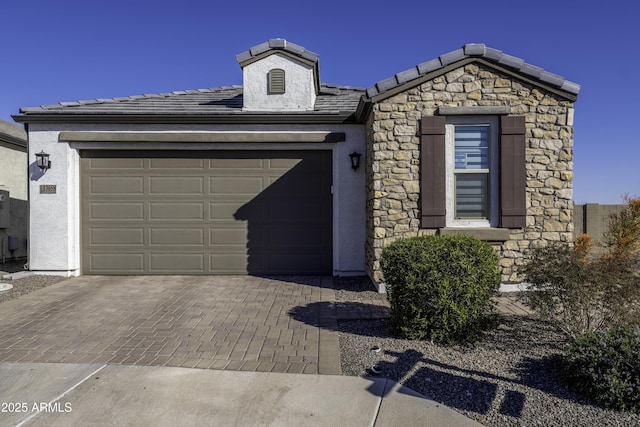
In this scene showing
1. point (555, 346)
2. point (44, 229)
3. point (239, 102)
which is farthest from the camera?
point (239, 102)

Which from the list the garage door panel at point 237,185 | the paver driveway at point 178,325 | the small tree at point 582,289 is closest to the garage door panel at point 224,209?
the garage door panel at point 237,185

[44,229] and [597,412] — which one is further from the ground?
[44,229]

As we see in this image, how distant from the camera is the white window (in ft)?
21.8

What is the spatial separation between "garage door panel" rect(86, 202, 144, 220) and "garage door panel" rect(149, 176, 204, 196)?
1.49ft

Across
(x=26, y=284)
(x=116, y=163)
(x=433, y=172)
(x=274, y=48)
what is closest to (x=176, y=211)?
(x=116, y=163)

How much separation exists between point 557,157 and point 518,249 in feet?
5.61

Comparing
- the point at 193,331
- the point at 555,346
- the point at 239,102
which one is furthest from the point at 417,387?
the point at 239,102

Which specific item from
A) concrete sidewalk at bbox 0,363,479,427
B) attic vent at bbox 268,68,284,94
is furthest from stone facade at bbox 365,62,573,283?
concrete sidewalk at bbox 0,363,479,427

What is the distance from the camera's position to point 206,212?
8062 millimetres

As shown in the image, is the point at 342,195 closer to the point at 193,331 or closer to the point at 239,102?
the point at 239,102

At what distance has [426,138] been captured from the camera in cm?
655

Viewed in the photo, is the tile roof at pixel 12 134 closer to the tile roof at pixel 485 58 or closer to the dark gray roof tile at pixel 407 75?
the tile roof at pixel 485 58

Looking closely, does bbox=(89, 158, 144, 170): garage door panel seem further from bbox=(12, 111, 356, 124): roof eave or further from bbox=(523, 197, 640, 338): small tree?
bbox=(523, 197, 640, 338): small tree

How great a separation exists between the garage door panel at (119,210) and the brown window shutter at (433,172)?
229 inches
